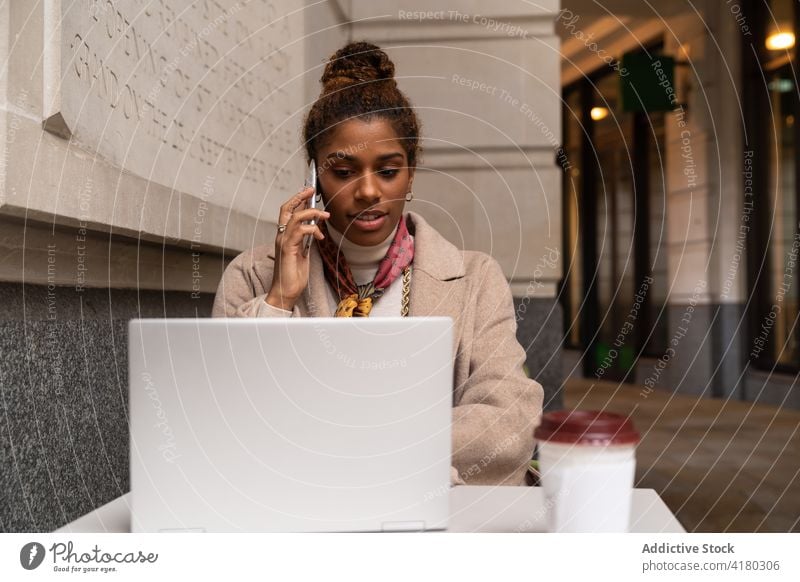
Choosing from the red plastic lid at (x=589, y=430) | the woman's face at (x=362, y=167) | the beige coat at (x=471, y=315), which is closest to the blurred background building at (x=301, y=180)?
the beige coat at (x=471, y=315)

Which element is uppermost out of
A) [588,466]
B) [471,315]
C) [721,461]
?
[471,315]

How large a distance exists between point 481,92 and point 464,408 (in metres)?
1.09

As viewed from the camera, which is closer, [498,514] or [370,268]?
[498,514]

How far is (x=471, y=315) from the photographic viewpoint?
1.04 meters

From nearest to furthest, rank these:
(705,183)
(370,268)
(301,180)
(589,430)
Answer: (589,430), (370,268), (301,180), (705,183)

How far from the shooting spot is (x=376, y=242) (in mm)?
1083

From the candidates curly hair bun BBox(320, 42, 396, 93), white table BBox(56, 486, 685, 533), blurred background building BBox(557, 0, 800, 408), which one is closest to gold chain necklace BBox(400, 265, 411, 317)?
curly hair bun BBox(320, 42, 396, 93)

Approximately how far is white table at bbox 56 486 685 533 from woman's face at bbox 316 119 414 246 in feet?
1.50

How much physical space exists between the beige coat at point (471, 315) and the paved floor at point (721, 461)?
450mm

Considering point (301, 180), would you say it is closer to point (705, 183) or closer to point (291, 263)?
point (291, 263)

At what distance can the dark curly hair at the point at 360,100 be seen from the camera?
1.02m

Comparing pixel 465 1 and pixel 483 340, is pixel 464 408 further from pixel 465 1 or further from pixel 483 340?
pixel 465 1
